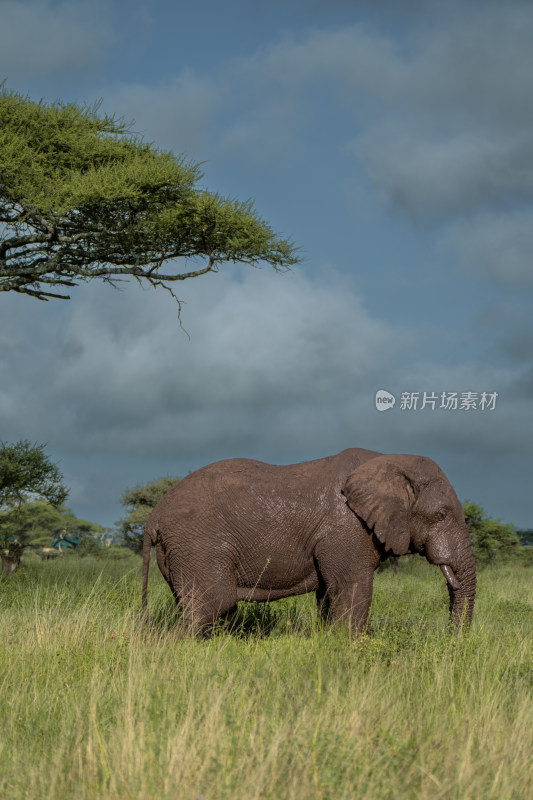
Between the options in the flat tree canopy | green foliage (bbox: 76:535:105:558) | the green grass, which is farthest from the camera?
green foliage (bbox: 76:535:105:558)

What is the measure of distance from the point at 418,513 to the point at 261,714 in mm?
3764

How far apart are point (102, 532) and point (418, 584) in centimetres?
3642

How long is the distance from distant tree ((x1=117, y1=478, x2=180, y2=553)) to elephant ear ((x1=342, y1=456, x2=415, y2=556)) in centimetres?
2050

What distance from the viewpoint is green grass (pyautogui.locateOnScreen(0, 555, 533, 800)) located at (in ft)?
15.7

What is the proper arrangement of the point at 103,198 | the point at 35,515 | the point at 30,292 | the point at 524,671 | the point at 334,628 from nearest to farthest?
the point at 524,671 < the point at 334,628 < the point at 103,198 < the point at 30,292 < the point at 35,515

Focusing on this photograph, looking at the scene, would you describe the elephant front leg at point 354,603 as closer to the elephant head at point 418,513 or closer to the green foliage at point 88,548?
the elephant head at point 418,513

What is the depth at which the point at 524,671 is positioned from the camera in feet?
25.7

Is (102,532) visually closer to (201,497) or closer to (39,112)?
(39,112)

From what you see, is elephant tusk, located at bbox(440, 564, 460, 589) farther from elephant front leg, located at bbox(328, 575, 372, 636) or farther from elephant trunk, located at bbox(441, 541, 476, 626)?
elephant front leg, located at bbox(328, 575, 372, 636)

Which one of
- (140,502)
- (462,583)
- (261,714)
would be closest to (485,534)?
(140,502)

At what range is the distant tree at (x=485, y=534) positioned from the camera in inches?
1083

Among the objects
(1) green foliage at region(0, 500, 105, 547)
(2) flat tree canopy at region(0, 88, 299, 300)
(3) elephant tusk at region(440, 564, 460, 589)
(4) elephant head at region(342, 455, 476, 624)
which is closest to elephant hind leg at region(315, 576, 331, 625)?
(4) elephant head at region(342, 455, 476, 624)

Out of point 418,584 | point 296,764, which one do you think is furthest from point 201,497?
point 418,584

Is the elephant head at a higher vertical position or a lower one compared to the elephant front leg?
higher
